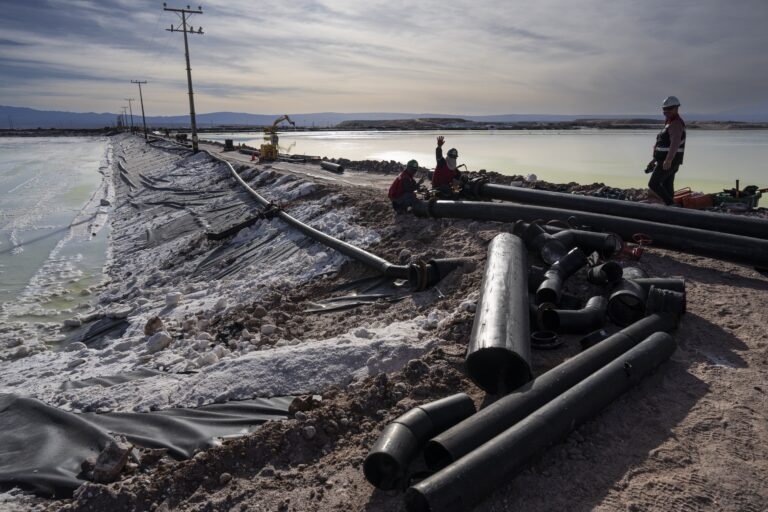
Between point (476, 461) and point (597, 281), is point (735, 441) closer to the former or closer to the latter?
point (476, 461)

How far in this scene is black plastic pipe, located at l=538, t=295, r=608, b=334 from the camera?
500cm

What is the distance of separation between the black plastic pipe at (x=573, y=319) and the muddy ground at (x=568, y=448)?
0.63ft

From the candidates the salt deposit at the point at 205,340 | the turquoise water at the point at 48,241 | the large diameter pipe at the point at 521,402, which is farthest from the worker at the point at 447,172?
the turquoise water at the point at 48,241

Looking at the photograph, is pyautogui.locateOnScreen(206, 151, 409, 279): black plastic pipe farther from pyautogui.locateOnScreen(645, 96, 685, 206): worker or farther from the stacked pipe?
pyautogui.locateOnScreen(645, 96, 685, 206): worker

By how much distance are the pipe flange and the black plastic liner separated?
2.45m

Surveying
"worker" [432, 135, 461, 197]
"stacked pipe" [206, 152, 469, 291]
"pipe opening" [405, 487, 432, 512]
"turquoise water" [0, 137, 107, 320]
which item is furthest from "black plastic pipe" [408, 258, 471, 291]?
"turquoise water" [0, 137, 107, 320]

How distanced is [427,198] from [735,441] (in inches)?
308

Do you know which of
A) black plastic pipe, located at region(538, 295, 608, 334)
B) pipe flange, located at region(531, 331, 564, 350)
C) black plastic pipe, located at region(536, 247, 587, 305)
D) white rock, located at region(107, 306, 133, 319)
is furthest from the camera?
white rock, located at region(107, 306, 133, 319)

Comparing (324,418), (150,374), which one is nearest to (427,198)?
(150,374)

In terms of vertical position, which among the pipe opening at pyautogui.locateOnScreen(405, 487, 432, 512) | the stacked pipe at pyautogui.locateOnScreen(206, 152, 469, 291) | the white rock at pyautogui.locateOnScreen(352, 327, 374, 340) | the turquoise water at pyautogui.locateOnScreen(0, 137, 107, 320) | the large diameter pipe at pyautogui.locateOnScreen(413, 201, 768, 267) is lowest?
the turquoise water at pyautogui.locateOnScreen(0, 137, 107, 320)

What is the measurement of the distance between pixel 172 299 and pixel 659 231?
27.2ft

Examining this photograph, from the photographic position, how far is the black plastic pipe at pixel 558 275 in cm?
542

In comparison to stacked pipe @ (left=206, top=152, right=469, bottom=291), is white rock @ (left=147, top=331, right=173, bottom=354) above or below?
below

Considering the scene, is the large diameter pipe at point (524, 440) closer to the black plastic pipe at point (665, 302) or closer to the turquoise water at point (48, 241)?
the black plastic pipe at point (665, 302)
